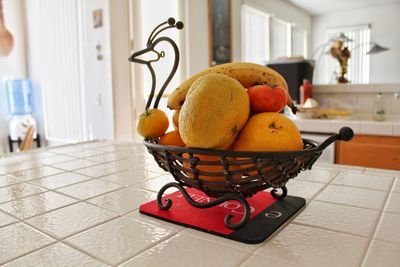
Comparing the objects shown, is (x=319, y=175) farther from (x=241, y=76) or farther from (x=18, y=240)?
(x=18, y=240)

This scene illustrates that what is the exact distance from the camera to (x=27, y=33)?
12.7 ft

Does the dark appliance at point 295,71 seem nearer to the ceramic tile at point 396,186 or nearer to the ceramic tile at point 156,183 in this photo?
the ceramic tile at point 396,186

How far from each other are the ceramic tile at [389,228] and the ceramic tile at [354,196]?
5 cm

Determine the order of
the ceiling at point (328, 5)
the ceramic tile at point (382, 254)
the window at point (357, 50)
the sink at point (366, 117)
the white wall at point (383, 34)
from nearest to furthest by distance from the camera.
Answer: the ceramic tile at point (382, 254) → the sink at point (366, 117) → the window at point (357, 50) → the white wall at point (383, 34) → the ceiling at point (328, 5)

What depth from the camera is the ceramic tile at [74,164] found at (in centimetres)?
90

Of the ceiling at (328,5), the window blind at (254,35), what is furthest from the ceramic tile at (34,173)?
the ceiling at (328,5)

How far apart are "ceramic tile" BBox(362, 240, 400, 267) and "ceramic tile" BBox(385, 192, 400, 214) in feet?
0.48

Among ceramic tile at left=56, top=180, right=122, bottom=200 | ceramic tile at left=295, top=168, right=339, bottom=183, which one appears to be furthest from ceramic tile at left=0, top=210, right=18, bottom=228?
ceramic tile at left=295, top=168, right=339, bottom=183

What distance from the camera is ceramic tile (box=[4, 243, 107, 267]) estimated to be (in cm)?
39

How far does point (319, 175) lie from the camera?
797 mm

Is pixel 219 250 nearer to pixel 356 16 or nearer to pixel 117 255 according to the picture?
pixel 117 255

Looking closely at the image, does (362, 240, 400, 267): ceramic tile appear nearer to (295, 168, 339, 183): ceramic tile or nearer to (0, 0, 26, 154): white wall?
(295, 168, 339, 183): ceramic tile

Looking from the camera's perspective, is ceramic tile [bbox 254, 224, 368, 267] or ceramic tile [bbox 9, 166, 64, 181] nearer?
ceramic tile [bbox 254, 224, 368, 267]

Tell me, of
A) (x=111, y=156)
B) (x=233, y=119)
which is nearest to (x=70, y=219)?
(x=233, y=119)
